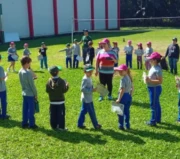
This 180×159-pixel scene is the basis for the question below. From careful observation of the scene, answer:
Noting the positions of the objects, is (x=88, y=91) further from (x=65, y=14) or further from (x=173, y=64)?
(x=65, y=14)

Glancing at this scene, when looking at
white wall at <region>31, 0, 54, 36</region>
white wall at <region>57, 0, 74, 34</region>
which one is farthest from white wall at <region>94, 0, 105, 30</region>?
white wall at <region>31, 0, 54, 36</region>

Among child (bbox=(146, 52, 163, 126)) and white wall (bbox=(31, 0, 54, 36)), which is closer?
child (bbox=(146, 52, 163, 126))

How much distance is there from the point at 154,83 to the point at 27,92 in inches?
114

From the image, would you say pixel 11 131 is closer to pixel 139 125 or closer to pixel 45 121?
pixel 45 121

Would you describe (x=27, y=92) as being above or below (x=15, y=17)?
below

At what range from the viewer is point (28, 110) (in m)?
8.06

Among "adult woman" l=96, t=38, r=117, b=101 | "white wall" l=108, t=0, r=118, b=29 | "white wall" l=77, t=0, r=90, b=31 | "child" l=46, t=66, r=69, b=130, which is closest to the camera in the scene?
"child" l=46, t=66, r=69, b=130

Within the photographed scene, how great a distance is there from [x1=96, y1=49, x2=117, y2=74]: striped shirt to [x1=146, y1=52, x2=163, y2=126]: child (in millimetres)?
2392

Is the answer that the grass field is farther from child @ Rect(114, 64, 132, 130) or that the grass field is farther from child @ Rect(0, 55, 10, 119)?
child @ Rect(114, 64, 132, 130)

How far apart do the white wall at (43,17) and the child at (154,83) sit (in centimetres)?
3270

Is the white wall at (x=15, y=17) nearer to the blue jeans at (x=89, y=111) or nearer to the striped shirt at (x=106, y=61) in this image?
the striped shirt at (x=106, y=61)

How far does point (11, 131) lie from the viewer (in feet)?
26.5

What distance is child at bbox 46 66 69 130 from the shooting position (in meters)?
7.53

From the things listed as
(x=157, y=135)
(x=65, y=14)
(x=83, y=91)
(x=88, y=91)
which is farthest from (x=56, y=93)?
(x=65, y=14)
